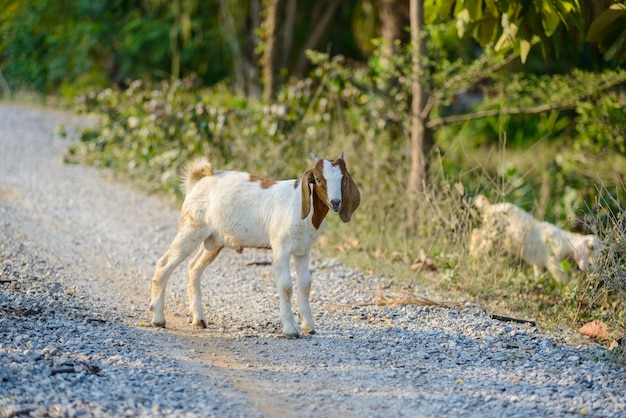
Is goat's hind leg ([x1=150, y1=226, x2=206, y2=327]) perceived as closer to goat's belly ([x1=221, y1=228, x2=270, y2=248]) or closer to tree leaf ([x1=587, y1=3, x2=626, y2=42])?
goat's belly ([x1=221, y1=228, x2=270, y2=248])

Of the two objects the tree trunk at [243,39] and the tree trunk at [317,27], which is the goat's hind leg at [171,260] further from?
the tree trunk at [317,27]

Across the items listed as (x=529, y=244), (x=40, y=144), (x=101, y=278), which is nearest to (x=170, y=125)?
(x=40, y=144)

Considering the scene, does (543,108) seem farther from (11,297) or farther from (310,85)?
(11,297)

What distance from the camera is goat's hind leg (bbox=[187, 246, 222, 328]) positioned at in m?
6.53

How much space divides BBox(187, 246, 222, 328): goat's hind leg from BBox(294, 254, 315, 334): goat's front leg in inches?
27.3

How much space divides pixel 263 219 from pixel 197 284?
0.77 metres

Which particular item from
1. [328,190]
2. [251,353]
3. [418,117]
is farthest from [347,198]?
[418,117]

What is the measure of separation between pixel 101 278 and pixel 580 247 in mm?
4498

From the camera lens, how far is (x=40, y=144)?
15320 mm

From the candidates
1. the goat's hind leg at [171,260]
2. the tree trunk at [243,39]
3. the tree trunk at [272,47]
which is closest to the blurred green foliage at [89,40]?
the tree trunk at [243,39]

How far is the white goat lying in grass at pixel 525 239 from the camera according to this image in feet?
27.1

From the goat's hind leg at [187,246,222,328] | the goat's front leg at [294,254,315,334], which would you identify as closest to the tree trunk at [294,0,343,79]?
the goat's hind leg at [187,246,222,328]

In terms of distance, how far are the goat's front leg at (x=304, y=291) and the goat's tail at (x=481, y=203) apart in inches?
104

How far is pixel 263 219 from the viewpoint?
20.8ft
